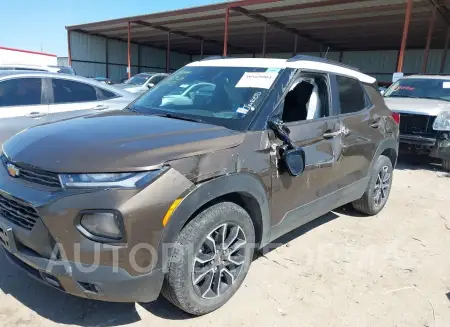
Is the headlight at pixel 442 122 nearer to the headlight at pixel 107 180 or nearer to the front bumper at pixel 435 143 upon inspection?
the front bumper at pixel 435 143

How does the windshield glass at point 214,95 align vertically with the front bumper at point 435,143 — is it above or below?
above

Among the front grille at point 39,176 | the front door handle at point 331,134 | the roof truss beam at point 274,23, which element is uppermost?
the roof truss beam at point 274,23

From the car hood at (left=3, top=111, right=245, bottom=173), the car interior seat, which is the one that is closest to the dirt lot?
the car hood at (left=3, top=111, right=245, bottom=173)

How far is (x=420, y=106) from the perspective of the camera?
708 centimetres

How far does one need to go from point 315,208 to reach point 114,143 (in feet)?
6.24

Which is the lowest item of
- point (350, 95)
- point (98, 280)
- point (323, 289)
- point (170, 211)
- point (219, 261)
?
point (323, 289)

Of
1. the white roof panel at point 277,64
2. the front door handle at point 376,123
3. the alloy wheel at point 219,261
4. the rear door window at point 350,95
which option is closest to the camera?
the alloy wheel at point 219,261

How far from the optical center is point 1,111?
16.7 ft

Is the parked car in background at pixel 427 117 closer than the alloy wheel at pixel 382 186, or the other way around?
the alloy wheel at pixel 382 186

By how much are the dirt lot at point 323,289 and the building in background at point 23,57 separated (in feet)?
72.2

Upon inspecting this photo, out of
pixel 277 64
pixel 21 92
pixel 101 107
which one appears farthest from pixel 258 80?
pixel 21 92

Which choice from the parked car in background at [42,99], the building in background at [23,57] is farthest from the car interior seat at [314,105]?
the building in background at [23,57]

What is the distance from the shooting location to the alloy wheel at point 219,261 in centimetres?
237

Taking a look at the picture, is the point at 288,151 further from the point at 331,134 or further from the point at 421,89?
the point at 421,89
